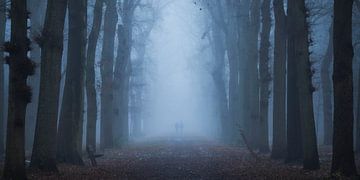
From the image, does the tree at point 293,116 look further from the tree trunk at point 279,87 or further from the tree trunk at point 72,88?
the tree trunk at point 72,88

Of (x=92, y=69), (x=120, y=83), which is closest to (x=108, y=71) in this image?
(x=120, y=83)

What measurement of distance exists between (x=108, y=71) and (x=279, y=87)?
13.5 metres

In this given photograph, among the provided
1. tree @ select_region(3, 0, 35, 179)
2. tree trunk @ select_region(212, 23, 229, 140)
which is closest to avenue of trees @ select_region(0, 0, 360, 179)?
tree @ select_region(3, 0, 35, 179)

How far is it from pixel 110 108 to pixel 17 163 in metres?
21.5

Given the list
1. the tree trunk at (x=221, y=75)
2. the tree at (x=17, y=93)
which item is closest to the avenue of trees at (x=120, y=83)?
the tree at (x=17, y=93)

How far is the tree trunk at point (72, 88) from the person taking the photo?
20219mm

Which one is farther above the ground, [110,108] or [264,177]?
[110,108]

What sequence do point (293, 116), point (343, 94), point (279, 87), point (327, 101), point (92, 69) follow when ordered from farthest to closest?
point (327, 101)
point (92, 69)
point (279, 87)
point (293, 116)
point (343, 94)

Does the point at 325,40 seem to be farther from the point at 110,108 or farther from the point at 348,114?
the point at 348,114

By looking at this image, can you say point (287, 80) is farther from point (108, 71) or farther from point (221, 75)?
point (221, 75)

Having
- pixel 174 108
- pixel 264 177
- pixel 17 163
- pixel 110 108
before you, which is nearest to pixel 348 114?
pixel 264 177

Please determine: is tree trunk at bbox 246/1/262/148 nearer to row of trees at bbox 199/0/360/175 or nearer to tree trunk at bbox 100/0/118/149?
row of trees at bbox 199/0/360/175

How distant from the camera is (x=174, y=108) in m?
162

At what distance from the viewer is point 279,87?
884 inches
